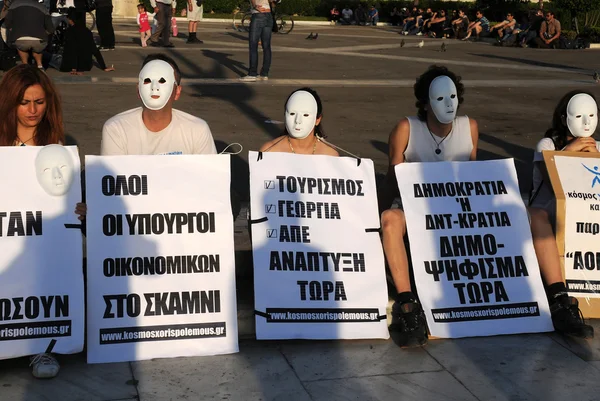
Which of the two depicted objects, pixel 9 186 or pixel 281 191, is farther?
pixel 281 191

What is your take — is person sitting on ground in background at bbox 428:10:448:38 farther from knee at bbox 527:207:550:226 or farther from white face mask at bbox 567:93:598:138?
A: knee at bbox 527:207:550:226

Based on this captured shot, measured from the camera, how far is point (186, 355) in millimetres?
4617

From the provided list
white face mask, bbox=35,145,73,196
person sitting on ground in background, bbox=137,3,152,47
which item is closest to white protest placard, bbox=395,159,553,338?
white face mask, bbox=35,145,73,196

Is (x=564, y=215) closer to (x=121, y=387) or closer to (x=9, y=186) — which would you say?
(x=121, y=387)

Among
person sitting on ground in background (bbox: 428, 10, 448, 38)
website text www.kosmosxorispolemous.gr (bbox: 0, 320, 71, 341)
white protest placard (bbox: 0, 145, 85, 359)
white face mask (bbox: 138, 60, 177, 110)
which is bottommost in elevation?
person sitting on ground in background (bbox: 428, 10, 448, 38)

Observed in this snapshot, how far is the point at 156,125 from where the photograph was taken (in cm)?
528

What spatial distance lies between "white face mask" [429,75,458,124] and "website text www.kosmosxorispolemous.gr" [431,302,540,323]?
1253mm

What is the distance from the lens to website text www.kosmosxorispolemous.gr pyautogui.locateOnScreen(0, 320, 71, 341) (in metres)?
4.40

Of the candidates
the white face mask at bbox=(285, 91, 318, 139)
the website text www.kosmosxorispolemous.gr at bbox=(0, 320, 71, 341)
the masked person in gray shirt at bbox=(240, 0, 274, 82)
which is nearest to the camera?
the website text www.kosmosxorispolemous.gr at bbox=(0, 320, 71, 341)

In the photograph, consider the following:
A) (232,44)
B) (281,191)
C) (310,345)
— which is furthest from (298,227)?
(232,44)

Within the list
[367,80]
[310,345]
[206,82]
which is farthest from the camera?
[367,80]

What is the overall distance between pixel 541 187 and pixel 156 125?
7.99 ft

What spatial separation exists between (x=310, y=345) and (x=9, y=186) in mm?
1808

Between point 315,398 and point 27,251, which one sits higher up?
point 27,251
